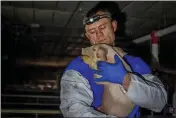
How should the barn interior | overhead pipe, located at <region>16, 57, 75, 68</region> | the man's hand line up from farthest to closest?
overhead pipe, located at <region>16, 57, 75, 68</region> → the barn interior → the man's hand

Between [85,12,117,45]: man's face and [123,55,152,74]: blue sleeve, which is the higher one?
[85,12,117,45]: man's face

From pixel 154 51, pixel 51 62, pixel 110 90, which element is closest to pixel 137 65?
pixel 110 90

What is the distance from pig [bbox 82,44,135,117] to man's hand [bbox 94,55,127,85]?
3 cm

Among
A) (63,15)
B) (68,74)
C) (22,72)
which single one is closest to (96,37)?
(68,74)

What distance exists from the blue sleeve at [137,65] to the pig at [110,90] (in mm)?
73

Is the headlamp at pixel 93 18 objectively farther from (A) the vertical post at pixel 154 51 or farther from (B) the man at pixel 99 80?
(A) the vertical post at pixel 154 51

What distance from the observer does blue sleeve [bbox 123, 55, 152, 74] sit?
1094mm

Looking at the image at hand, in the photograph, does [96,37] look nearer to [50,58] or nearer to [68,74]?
[68,74]

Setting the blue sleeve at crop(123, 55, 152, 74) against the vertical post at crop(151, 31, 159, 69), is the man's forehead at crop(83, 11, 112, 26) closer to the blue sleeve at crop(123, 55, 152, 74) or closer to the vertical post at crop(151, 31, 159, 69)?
the blue sleeve at crop(123, 55, 152, 74)

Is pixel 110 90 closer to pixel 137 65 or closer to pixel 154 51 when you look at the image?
pixel 137 65

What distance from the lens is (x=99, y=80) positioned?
38.6 inches

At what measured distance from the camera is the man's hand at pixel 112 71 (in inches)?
36.6

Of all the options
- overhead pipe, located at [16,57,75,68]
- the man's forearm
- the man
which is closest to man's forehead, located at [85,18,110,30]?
the man

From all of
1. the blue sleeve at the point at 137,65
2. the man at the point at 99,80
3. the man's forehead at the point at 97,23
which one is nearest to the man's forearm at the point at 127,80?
the man at the point at 99,80
